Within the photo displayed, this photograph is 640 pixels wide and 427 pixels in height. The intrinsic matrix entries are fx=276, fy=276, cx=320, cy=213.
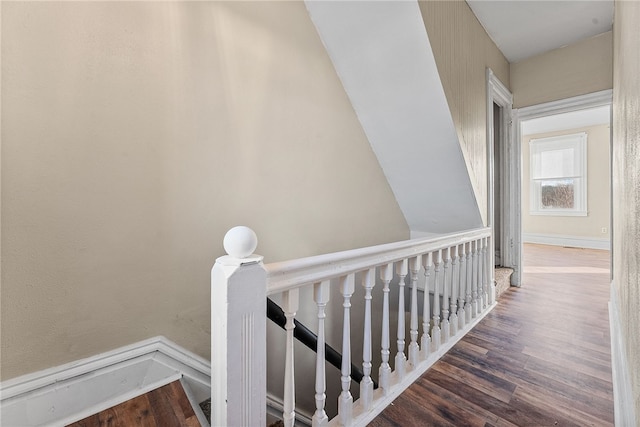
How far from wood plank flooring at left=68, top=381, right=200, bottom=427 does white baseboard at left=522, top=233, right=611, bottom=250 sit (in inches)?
269

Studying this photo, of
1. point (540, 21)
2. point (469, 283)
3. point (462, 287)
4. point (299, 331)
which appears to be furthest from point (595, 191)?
point (299, 331)

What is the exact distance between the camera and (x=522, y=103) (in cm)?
305

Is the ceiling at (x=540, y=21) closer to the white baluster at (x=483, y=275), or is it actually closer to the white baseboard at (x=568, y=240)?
the white baluster at (x=483, y=275)

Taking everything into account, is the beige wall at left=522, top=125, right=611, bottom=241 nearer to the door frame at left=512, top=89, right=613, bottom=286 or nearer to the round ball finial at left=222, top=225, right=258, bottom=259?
the door frame at left=512, top=89, right=613, bottom=286

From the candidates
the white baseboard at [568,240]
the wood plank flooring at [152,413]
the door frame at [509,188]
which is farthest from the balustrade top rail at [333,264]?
the white baseboard at [568,240]

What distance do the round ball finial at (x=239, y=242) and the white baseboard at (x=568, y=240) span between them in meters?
6.86

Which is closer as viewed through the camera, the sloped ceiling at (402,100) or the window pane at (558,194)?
the sloped ceiling at (402,100)

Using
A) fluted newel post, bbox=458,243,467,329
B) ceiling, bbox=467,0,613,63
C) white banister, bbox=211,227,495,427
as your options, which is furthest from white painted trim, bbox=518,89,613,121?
white banister, bbox=211,227,495,427

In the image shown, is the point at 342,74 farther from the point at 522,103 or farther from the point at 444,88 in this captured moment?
the point at 522,103

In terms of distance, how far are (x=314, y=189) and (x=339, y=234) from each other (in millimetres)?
415

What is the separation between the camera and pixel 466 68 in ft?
7.02

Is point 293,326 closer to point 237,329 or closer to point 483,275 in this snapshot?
point 237,329

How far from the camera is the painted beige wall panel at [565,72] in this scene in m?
2.58

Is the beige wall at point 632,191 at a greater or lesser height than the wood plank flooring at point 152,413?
greater
